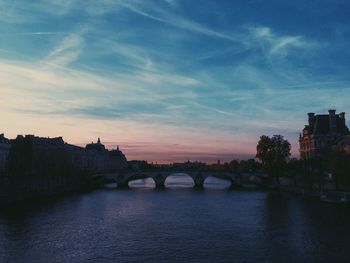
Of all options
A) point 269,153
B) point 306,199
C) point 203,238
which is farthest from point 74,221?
point 269,153

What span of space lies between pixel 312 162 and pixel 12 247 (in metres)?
74.2

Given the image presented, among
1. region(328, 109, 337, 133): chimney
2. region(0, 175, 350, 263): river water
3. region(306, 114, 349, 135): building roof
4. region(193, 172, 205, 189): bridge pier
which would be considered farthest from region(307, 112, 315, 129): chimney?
region(0, 175, 350, 263): river water

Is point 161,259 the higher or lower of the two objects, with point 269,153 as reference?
lower

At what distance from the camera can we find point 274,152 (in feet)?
323

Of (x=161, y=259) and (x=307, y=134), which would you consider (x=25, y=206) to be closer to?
(x=161, y=259)

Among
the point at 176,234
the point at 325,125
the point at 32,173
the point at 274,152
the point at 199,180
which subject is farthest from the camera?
the point at 199,180

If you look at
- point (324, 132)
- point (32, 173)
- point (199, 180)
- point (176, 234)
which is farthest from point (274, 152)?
point (176, 234)

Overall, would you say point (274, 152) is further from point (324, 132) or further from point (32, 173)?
point (32, 173)

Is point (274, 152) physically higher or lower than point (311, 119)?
lower

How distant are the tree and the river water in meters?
38.0

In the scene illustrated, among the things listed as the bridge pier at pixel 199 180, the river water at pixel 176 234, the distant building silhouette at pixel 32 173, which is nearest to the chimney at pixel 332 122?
the bridge pier at pixel 199 180

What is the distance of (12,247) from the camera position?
33.9m

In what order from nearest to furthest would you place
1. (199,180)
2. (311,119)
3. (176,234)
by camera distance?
1. (176,234)
2. (311,119)
3. (199,180)

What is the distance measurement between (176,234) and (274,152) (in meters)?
63.4
